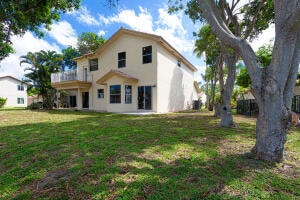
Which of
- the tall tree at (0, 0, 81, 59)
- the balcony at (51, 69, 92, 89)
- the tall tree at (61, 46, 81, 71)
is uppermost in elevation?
the tall tree at (61, 46, 81, 71)

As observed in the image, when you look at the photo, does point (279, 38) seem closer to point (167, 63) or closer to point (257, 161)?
point (257, 161)

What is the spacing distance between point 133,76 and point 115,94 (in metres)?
2.41

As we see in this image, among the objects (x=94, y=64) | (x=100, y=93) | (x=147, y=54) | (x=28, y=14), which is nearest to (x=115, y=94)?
(x=100, y=93)

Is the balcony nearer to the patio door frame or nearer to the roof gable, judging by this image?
the roof gable

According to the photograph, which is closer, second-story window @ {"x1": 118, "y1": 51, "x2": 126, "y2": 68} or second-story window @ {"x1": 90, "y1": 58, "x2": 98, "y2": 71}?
second-story window @ {"x1": 118, "y1": 51, "x2": 126, "y2": 68}

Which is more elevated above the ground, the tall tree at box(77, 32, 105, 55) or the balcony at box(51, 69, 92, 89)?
the tall tree at box(77, 32, 105, 55)

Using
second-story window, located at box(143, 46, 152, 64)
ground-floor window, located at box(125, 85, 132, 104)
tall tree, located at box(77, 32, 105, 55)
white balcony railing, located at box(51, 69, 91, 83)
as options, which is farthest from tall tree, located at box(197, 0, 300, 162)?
tall tree, located at box(77, 32, 105, 55)

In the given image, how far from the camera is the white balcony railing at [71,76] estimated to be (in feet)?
56.8

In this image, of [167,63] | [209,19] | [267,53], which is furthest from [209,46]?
[209,19]

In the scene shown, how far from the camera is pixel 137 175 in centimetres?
263

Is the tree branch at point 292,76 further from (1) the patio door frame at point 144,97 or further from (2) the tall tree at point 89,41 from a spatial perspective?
(2) the tall tree at point 89,41

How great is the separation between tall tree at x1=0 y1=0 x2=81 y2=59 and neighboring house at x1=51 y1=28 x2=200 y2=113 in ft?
17.8

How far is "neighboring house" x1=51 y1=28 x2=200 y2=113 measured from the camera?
13.1 meters

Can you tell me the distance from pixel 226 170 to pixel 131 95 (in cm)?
1163
